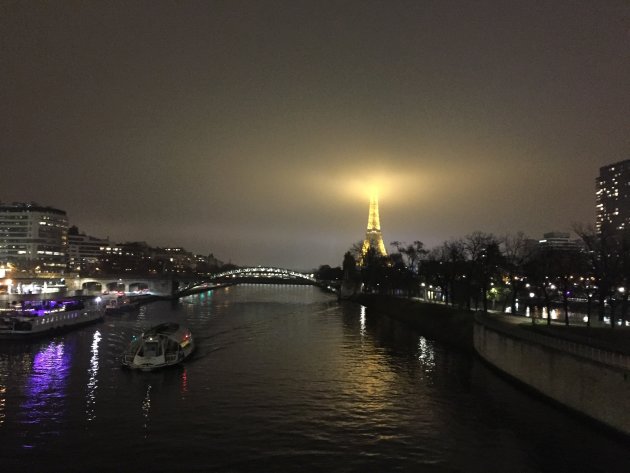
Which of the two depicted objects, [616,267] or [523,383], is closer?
[523,383]

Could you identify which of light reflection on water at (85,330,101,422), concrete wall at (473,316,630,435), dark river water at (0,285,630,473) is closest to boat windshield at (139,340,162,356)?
dark river water at (0,285,630,473)

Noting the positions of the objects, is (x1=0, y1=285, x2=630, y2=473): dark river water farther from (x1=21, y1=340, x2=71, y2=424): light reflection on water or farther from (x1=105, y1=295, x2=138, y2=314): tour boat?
(x1=105, y1=295, x2=138, y2=314): tour boat

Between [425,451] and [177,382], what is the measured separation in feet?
58.4

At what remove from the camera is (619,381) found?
20.4m

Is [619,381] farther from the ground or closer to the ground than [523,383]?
farther from the ground

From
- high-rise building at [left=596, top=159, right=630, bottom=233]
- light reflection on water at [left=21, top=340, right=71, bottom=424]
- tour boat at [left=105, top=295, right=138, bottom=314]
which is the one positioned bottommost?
light reflection on water at [left=21, top=340, right=71, bottom=424]

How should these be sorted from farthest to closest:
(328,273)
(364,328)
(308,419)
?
(328,273) → (364,328) → (308,419)

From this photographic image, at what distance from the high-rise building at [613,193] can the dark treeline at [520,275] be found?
91536 mm

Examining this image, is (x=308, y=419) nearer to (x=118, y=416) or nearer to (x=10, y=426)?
(x=118, y=416)

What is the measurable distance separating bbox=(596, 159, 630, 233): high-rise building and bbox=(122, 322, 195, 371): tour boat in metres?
155

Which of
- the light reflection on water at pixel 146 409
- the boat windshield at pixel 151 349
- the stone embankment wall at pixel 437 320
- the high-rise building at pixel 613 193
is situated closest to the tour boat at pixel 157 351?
the boat windshield at pixel 151 349

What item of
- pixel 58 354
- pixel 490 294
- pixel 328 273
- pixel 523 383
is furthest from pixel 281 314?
pixel 328 273

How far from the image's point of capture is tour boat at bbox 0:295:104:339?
5125cm

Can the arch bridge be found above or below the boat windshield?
above
